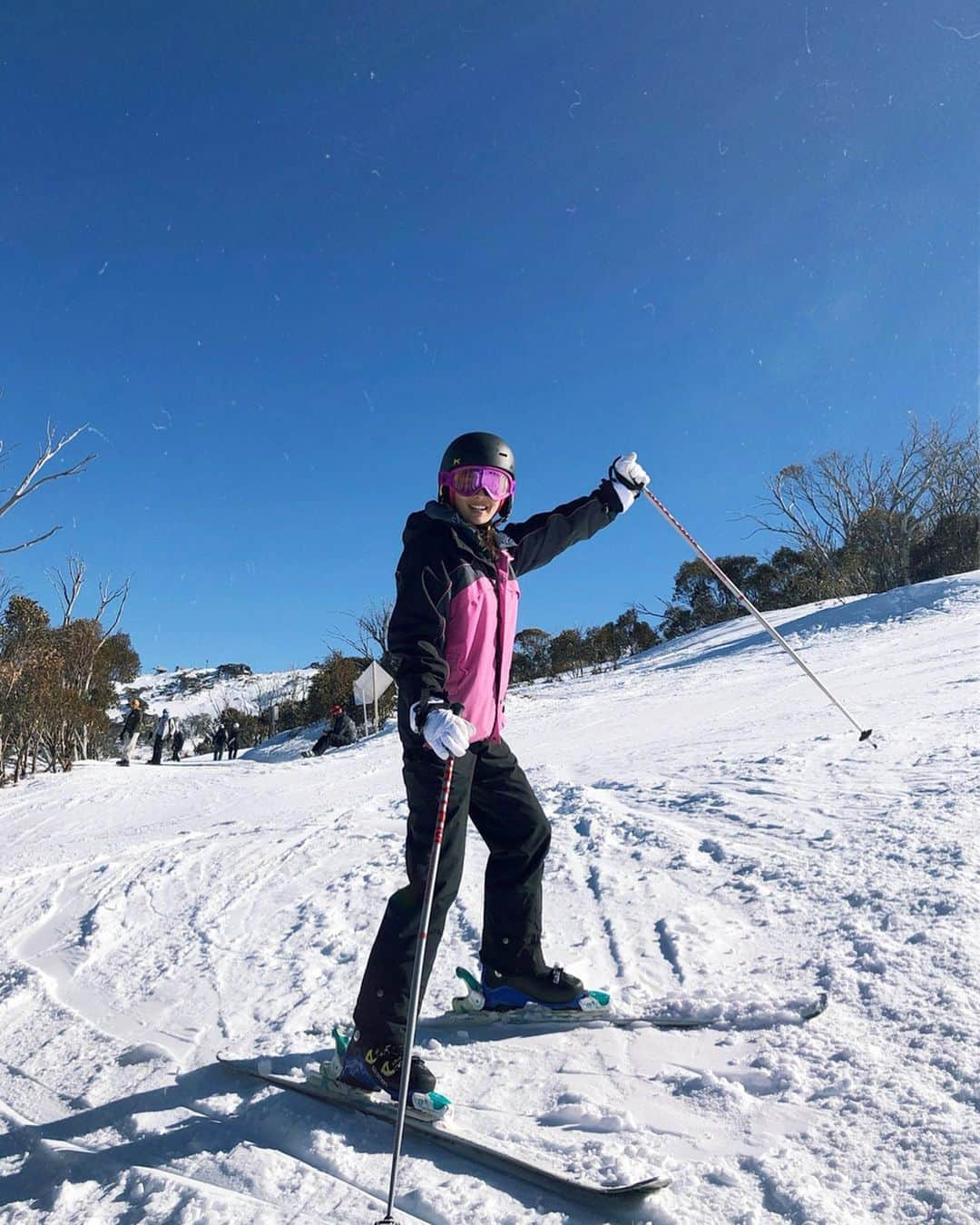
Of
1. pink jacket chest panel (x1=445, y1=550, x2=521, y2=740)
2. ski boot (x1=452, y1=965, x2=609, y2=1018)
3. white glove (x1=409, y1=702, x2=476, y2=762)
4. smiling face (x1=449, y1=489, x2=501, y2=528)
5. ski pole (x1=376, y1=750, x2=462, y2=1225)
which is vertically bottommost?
ski boot (x1=452, y1=965, x2=609, y2=1018)

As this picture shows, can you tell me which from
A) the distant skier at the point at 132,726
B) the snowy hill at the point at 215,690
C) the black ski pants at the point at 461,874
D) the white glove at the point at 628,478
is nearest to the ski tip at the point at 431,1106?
the black ski pants at the point at 461,874

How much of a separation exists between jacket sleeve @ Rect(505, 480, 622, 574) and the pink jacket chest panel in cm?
45

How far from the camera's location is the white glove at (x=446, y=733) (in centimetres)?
215

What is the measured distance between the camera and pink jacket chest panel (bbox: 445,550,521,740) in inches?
96.7

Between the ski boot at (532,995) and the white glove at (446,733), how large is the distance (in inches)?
38.2

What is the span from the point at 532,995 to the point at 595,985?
32 centimetres

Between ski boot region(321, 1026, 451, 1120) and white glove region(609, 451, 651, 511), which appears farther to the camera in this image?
white glove region(609, 451, 651, 511)

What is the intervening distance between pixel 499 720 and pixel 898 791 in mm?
2642

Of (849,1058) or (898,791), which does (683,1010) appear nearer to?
(849,1058)

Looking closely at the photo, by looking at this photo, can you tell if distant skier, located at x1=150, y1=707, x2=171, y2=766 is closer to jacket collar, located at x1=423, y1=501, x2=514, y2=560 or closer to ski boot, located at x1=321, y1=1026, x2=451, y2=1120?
ski boot, located at x1=321, y1=1026, x2=451, y2=1120

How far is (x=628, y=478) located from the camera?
3.32 meters

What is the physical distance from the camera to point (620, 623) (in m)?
35.1

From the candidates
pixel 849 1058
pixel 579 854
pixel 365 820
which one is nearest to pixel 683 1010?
pixel 849 1058

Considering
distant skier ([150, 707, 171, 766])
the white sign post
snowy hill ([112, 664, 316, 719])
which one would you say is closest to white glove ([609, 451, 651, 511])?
the white sign post
